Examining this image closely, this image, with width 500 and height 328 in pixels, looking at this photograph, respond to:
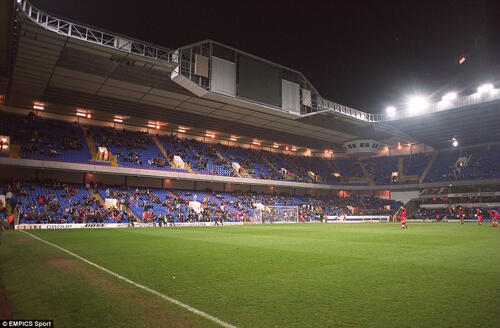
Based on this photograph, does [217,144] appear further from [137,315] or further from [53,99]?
[137,315]

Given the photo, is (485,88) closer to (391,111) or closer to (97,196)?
(391,111)

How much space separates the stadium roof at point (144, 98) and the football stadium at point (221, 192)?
0.24 m

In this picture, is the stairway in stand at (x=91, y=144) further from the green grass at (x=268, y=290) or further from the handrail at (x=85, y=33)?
the green grass at (x=268, y=290)

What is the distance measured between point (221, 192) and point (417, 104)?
2905 centimetres

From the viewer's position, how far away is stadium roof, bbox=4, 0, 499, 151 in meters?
25.8

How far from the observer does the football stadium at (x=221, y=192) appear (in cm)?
590

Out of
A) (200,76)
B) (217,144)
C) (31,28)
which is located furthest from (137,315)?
(217,144)

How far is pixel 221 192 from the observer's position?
4853 centimetres

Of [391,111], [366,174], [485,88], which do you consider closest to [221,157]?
[391,111]

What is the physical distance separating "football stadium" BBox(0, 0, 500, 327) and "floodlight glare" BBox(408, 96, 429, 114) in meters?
0.18

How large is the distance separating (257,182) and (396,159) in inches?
1240

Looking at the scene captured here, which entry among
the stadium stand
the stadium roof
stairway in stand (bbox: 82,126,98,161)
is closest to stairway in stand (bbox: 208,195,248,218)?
the stadium stand

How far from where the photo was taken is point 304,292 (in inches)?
253

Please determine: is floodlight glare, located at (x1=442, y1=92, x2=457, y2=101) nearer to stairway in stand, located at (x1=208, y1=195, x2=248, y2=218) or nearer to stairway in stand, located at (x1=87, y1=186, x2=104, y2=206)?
stairway in stand, located at (x1=208, y1=195, x2=248, y2=218)
